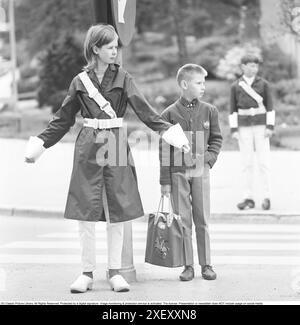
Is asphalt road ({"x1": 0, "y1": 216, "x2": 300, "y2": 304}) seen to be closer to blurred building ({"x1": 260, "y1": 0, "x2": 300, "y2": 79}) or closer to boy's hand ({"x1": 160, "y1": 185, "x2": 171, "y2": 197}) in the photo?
boy's hand ({"x1": 160, "y1": 185, "x2": 171, "y2": 197})

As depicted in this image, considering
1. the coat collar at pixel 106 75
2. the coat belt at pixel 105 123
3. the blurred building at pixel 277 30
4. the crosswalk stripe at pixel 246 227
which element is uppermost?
the blurred building at pixel 277 30

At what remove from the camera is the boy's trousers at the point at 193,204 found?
23.5 ft

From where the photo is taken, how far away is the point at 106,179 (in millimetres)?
6727

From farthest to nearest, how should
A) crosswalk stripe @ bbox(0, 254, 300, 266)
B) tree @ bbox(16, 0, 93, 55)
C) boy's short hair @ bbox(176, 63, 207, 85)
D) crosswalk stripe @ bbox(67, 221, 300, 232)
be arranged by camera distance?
tree @ bbox(16, 0, 93, 55) → crosswalk stripe @ bbox(67, 221, 300, 232) → crosswalk stripe @ bbox(0, 254, 300, 266) → boy's short hair @ bbox(176, 63, 207, 85)

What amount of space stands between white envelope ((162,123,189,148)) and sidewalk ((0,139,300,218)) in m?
4.75

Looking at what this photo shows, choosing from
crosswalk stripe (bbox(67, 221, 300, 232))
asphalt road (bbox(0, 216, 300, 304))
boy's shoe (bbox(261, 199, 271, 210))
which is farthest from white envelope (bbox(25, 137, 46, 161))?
boy's shoe (bbox(261, 199, 271, 210))

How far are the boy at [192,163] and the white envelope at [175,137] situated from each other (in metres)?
0.46

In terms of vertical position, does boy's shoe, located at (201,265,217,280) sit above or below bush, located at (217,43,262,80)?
below

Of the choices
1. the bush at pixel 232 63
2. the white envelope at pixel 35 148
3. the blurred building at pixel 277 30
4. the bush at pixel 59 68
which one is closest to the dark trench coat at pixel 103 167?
the white envelope at pixel 35 148

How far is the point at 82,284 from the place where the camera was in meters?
6.80

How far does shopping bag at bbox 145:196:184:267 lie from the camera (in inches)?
276

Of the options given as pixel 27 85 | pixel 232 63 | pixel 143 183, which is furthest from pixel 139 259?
pixel 27 85

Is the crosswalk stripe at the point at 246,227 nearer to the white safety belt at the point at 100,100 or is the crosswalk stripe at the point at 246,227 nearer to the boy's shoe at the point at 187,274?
the boy's shoe at the point at 187,274

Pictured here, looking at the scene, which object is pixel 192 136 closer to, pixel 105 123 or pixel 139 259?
pixel 105 123
